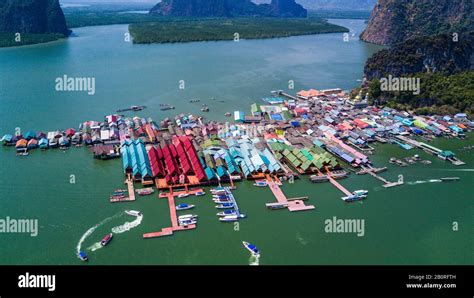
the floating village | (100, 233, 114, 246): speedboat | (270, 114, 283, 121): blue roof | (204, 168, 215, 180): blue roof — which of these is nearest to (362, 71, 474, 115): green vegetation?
the floating village

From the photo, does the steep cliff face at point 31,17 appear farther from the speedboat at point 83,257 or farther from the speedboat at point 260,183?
Answer: the speedboat at point 83,257

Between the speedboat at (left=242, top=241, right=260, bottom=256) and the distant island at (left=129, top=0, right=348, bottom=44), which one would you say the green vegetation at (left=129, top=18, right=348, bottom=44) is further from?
the speedboat at (left=242, top=241, right=260, bottom=256)

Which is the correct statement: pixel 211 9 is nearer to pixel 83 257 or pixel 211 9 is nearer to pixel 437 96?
pixel 437 96

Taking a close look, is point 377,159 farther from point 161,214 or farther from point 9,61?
point 9,61

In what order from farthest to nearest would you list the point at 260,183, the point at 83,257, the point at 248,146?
1. the point at 248,146
2. the point at 260,183
3. the point at 83,257

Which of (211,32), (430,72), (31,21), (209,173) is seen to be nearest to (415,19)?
(430,72)

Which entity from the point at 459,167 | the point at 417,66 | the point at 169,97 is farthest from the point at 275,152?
the point at 417,66

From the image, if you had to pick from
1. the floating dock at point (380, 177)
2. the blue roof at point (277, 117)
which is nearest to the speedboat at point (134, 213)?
the floating dock at point (380, 177)
